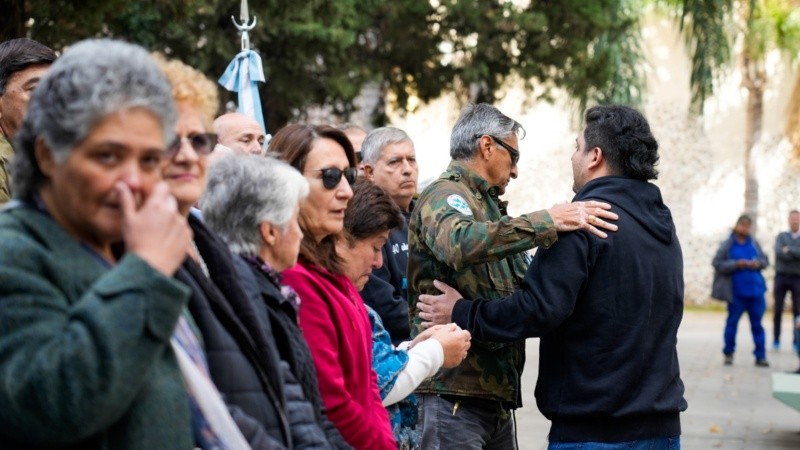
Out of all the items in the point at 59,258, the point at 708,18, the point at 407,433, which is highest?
the point at 708,18

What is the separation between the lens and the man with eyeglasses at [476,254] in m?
4.72

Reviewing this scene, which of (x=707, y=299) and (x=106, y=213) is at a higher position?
(x=106, y=213)

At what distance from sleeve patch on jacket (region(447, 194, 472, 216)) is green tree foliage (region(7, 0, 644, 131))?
28.8 ft

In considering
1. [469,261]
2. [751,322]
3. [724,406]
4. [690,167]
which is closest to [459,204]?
[469,261]

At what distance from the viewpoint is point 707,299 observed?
30734 mm

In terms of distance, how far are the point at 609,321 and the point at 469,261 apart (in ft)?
1.85

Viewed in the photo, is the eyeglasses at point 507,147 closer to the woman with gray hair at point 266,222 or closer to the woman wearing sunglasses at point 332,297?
the woman wearing sunglasses at point 332,297

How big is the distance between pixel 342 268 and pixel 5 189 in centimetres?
128

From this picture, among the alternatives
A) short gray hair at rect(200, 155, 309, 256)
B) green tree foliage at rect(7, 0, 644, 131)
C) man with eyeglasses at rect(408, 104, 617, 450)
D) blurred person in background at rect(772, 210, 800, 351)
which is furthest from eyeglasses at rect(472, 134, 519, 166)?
blurred person in background at rect(772, 210, 800, 351)

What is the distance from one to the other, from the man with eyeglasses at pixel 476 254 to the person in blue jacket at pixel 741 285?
12762mm

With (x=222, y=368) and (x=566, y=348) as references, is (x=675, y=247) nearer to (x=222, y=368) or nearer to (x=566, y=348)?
(x=566, y=348)

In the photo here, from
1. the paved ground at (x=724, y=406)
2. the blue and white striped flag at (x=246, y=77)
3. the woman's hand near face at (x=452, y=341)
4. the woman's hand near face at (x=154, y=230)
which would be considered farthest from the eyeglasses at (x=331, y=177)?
the paved ground at (x=724, y=406)

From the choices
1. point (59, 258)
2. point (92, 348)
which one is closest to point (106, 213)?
point (59, 258)

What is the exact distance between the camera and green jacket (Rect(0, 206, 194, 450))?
206 centimetres
